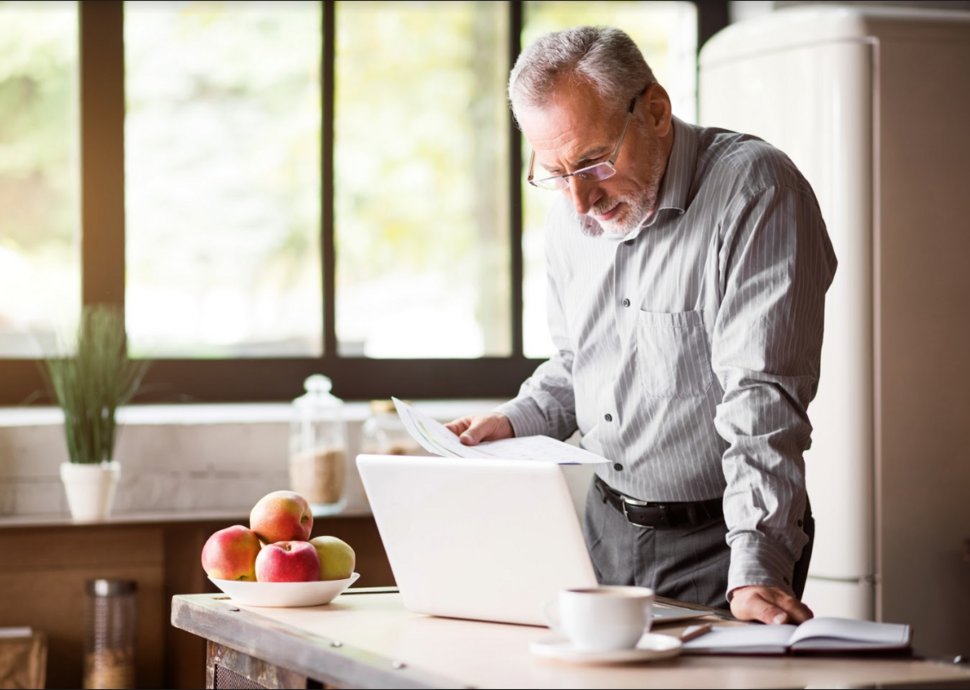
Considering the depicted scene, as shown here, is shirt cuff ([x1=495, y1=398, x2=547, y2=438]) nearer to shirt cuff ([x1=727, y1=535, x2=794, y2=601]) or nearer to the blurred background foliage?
shirt cuff ([x1=727, y1=535, x2=794, y2=601])

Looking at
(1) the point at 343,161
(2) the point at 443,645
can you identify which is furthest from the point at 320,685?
(1) the point at 343,161

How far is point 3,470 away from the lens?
3.58 meters

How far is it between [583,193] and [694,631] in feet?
2.52

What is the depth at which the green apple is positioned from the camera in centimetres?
196

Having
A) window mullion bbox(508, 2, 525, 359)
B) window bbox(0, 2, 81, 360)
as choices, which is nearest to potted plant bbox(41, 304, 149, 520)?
window bbox(0, 2, 81, 360)

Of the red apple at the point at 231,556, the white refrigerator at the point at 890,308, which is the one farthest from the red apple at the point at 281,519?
the white refrigerator at the point at 890,308

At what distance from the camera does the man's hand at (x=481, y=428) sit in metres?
2.20

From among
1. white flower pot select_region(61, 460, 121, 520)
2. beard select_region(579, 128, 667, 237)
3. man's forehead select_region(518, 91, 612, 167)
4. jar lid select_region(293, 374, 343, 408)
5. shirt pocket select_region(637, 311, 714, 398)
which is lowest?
white flower pot select_region(61, 460, 121, 520)

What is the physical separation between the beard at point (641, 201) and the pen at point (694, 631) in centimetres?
77

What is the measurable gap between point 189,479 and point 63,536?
0.39 m

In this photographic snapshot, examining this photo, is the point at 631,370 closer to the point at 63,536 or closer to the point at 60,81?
the point at 63,536

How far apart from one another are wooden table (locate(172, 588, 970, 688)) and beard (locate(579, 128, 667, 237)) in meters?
0.72

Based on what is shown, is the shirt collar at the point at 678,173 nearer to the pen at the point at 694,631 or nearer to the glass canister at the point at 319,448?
the pen at the point at 694,631

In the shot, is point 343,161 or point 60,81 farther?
point 343,161
